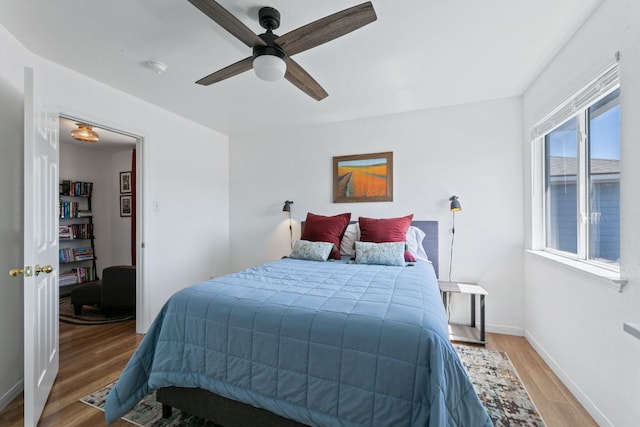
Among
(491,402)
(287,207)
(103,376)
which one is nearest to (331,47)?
(287,207)

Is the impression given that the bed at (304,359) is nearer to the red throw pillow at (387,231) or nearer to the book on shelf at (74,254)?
the red throw pillow at (387,231)

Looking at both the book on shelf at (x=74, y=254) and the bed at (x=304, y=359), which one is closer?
the bed at (x=304, y=359)

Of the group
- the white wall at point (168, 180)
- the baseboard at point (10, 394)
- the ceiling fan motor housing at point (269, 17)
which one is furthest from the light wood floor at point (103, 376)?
the ceiling fan motor housing at point (269, 17)

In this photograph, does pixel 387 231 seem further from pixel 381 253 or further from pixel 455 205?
pixel 455 205

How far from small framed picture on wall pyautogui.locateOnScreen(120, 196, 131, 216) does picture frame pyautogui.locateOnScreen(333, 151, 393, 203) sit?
12.0 ft

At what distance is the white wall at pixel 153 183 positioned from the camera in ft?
6.35

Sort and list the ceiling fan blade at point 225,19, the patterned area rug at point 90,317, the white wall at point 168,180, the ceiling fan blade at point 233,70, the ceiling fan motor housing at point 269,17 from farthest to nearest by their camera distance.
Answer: the patterned area rug at point 90,317
the white wall at point 168,180
the ceiling fan blade at point 233,70
the ceiling fan motor housing at point 269,17
the ceiling fan blade at point 225,19

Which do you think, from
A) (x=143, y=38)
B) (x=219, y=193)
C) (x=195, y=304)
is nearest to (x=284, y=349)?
(x=195, y=304)

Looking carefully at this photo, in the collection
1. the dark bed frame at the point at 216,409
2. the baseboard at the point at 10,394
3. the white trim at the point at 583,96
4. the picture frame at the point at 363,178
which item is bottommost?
the baseboard at the point at 10,394

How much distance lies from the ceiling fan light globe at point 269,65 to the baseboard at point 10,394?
2.64 meters

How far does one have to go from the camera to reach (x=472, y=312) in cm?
304

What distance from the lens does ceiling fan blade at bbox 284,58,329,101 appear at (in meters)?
1.84

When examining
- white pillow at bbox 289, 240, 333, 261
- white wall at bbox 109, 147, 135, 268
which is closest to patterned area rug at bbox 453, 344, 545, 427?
white pillow at bbox 289, 240, 333, 261

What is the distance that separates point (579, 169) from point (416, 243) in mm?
1468
